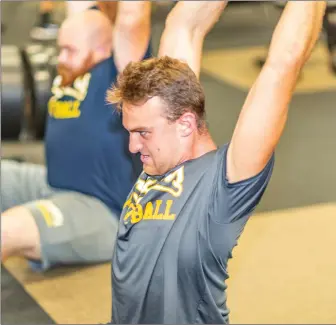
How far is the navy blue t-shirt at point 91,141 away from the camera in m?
2.82

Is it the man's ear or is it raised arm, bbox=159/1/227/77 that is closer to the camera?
the man's ear

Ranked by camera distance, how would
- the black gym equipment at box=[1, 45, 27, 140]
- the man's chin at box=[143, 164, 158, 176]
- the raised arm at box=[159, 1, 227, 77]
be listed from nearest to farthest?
the man's chin at box=[143, 164, 158, 176] < the raised arm at box=[159, 1, 227, 77] < the black gym equipment at box=[1, 45, 27, 140]

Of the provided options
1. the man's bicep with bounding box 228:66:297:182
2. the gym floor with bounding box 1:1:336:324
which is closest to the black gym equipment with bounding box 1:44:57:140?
the gym floor with bounding box 1:1:336:324

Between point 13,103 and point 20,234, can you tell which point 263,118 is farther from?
point 13,103

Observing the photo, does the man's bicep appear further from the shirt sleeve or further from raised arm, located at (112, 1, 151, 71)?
raised arm, located at (112, 1, 151, 71)

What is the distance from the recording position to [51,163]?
9.73 feet

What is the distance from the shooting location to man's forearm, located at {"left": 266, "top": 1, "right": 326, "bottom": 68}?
1.62 meters

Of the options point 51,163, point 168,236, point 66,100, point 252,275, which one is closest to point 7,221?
point 51,163

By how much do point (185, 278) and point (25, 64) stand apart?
2832 mm

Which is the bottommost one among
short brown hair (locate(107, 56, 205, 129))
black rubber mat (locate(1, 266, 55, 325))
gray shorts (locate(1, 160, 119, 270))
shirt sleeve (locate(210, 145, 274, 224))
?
black rubber mat (locate(1, 266, 55, 325))

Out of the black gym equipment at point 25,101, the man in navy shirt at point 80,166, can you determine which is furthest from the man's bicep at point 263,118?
the black gym equipment at point 25,101

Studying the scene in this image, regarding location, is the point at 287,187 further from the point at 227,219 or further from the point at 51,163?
the point at 227,219

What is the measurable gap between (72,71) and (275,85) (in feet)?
4.35

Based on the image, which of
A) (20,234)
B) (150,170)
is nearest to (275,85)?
(150,170)
